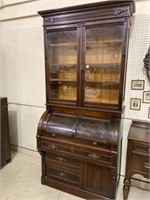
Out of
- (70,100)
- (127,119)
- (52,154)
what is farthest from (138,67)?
(52,154)

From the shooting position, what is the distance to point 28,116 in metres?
2.88

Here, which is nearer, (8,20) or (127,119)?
(127,119)

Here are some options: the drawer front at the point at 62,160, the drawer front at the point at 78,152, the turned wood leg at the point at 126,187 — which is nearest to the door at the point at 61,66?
the drawer front at the point at 78,152

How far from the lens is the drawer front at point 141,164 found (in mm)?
1690

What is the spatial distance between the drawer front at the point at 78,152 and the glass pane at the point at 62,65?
1.96ft

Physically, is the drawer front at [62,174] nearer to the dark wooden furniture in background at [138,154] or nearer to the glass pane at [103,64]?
the dark wooden furniture in background at [138,154]

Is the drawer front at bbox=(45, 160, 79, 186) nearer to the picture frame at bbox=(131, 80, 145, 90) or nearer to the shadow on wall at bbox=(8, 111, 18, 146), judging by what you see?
the shadow on wall at bbox=(8, 111, 18, 146)

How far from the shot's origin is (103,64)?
191 cm

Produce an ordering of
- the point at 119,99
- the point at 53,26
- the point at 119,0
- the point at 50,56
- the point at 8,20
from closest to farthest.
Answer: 1. the point at 119,0
2. the point at 119,99
3. the point at 53,26
4. the point at 50,56
5. the point at 8,20

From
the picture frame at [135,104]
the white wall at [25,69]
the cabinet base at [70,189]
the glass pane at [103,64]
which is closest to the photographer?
the glass pane at [103,64]

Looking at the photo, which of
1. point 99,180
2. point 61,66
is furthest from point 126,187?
point 61,66

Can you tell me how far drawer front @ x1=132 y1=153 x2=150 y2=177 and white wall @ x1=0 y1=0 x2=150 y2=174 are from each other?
0.50 meters

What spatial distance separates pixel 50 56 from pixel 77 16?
56 centimetres

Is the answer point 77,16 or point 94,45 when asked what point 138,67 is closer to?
point 94,45
